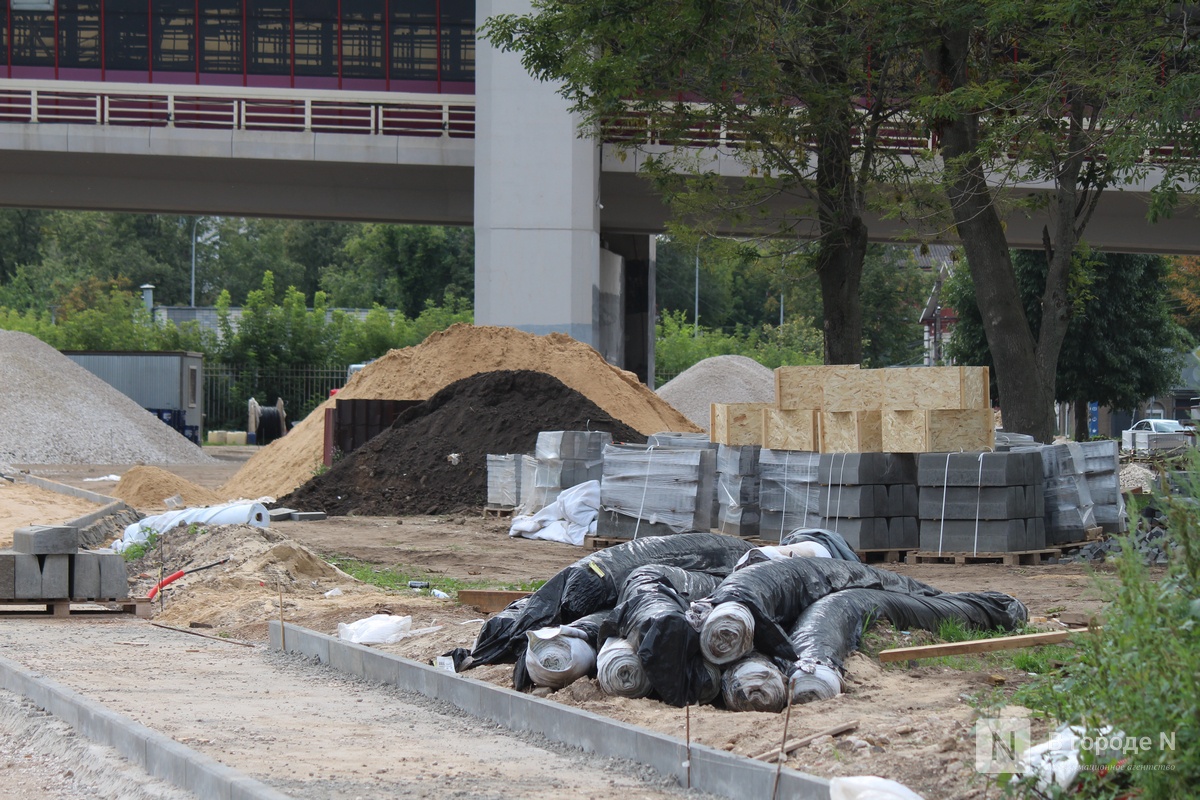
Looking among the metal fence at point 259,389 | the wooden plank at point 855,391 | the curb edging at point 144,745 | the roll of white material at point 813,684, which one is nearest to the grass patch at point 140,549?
the curb edging at point 144,745

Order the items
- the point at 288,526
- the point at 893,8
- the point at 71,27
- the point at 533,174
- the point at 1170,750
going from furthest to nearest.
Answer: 1. the point at 71,27
2. the point at 533,174
3. the point at 288,526
4. the point at 893,8
5. the point at 1170,750

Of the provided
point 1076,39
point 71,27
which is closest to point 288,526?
point 1076,39

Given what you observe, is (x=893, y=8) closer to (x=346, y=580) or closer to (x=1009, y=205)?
(x=1009, y=205)

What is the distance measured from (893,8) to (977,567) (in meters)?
8.43

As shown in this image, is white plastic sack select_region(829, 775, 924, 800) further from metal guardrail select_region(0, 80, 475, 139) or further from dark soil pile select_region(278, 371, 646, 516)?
metal guardrail select_region(0, 80, 475, 139)

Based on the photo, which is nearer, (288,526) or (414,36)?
(288,526)

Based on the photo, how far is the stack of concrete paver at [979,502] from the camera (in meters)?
14.3

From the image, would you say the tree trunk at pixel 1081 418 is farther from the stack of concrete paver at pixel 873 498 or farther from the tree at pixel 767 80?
the stack of concrete paver at pixel 873 498

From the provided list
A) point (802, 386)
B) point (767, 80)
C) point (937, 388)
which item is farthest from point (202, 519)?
point (767, 80)

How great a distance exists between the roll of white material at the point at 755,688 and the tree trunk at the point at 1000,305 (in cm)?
1272

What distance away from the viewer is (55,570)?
11.7 meters

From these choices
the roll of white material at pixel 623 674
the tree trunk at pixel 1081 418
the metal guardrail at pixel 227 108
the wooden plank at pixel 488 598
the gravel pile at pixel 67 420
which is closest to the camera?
the roll of white material at pixel 623 674

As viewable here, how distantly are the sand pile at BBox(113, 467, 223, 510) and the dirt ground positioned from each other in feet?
13.6

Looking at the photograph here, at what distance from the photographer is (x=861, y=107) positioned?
79.7ft
